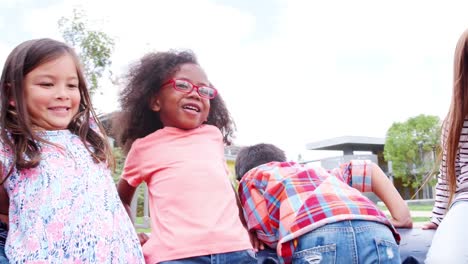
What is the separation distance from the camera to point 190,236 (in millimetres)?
1979

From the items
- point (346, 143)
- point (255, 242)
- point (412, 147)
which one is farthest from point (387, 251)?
point (412, 147)

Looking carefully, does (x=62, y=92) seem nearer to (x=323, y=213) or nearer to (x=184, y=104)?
(x=184, y=104)

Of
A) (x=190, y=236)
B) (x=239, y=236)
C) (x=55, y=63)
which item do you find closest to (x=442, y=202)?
(x=239, y=236)

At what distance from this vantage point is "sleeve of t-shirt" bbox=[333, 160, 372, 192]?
92.1 inches

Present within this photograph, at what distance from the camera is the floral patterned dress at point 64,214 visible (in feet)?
5.73

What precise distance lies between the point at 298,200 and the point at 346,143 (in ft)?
89.3

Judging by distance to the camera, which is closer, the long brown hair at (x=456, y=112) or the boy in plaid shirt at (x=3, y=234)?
the boy in plaid shirt at (x=3, y=234)

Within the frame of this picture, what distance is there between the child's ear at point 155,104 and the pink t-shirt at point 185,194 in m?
0.15

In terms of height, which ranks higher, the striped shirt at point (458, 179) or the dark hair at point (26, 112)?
the dark hair at point (26, 112)

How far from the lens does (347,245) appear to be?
1916mm

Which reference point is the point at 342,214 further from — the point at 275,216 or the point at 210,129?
the point at 210,129

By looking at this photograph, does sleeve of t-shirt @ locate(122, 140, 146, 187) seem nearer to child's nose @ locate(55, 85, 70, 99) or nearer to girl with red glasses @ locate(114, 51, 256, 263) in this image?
girl with red glasses @ locate(114, 51, 256, 263)

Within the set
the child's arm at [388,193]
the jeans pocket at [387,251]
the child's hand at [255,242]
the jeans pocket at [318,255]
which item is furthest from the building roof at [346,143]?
the jeans pocket at [318,255]

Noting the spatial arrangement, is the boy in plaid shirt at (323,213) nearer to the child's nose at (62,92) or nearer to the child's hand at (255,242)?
the child's hand at (255,242)
